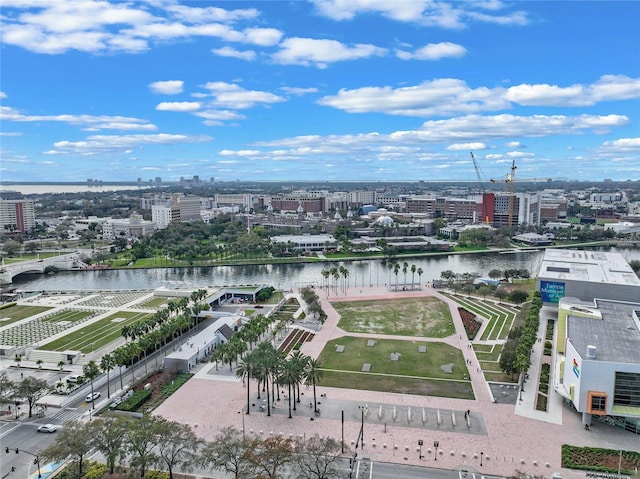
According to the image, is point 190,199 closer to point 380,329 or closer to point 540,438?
point 380,329

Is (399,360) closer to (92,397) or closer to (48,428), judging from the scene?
(92,397)

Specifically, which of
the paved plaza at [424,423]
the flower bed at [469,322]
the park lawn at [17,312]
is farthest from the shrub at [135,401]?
the flower bed at [469,322]

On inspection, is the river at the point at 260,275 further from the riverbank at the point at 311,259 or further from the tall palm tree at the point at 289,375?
the tall palm tree at the point at 289,375

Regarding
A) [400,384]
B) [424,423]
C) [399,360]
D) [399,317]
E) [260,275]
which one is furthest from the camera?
[260,275]

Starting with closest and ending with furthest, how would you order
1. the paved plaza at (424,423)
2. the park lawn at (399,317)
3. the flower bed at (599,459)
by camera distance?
1. the flower bed at (599,459)
2. the paved plaza at (424,423)
3. the park lawn at (399,317)

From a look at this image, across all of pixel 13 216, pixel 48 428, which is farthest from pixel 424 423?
pixel 13 216

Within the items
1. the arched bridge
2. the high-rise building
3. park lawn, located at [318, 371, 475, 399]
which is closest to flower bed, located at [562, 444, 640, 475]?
park lawn, located at [318, 371, 475, 399]
